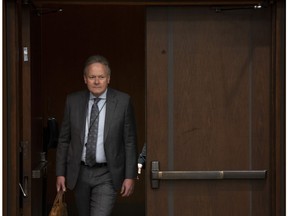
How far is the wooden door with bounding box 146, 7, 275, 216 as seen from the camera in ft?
13.9

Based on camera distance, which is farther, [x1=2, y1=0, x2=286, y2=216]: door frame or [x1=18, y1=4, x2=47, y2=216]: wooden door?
[x1=18, y1=4, x2=47, y2=216]: wooden door

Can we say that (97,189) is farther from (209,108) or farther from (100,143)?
(209,108)

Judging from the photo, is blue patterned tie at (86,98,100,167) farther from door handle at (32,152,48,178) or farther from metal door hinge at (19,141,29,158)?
metal door hinge at (19,141,29,158)

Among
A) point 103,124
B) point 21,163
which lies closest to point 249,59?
point 103,124

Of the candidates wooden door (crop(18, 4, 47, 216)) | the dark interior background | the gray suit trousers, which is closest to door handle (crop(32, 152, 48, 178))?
wooden door (crop(18, 4, 47, 216))

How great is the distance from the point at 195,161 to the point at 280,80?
77cm

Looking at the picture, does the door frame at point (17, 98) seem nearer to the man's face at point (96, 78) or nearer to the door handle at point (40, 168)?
the door handle at point (40, 168)

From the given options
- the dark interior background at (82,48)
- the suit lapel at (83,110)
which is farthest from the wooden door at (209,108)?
the dark interior background at (82,48)

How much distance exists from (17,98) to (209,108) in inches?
49.0

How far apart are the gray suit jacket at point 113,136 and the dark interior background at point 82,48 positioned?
2.89 meters

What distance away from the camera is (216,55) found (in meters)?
4.23

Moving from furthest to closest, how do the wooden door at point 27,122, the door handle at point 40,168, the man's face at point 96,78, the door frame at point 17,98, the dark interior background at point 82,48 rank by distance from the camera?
1. the dark interior background at point 82,48
2. the man's face at point 96,78
3. the door handle at point 40,168
4. the wooden door at point 27,122
5. the door frame at point 17,98

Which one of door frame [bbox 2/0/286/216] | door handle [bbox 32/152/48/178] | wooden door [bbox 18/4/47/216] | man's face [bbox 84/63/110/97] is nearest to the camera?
door frame [bbox 2/0/286/216]

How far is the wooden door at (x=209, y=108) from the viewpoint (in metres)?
4.22
